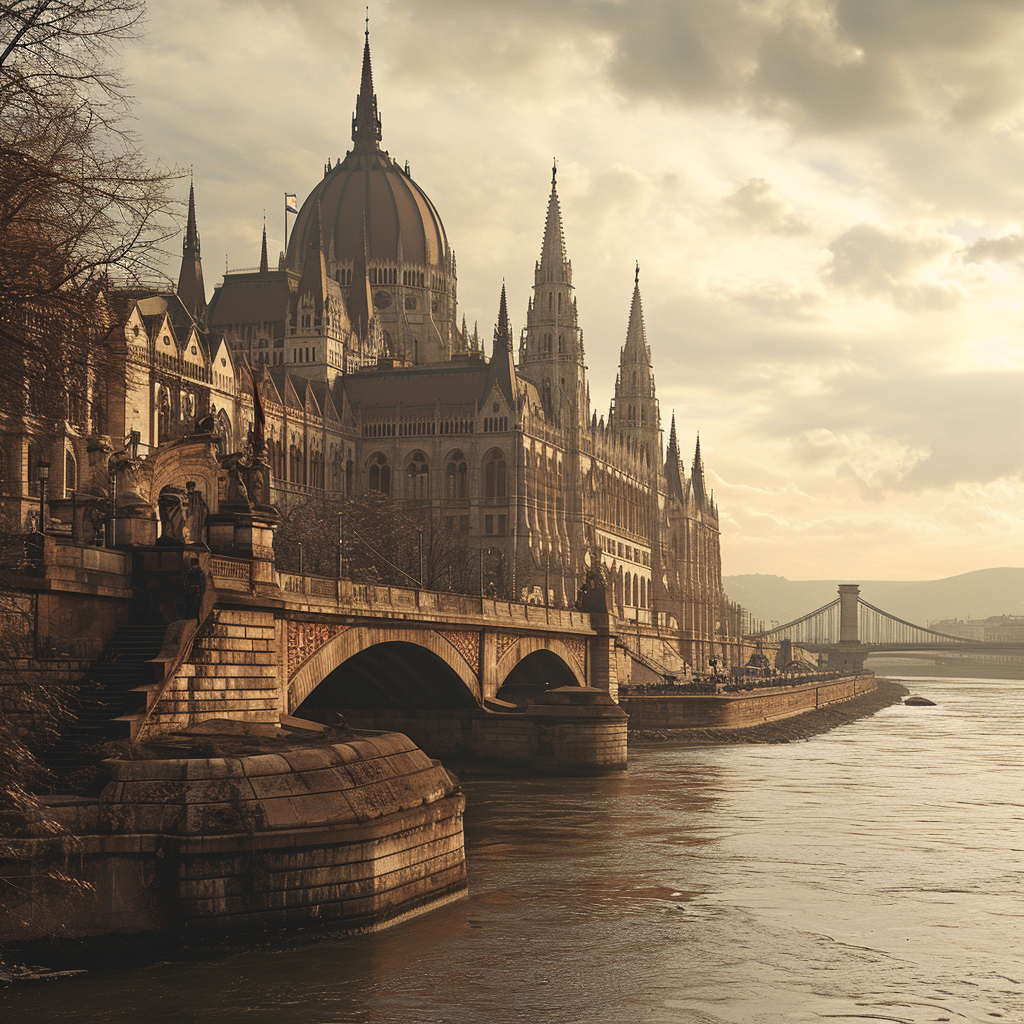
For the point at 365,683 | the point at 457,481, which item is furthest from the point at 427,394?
the point at 365,683

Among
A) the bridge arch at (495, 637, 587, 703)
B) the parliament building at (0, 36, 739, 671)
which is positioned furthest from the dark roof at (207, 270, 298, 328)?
the bridge arch at (495, 637, 587, 703)

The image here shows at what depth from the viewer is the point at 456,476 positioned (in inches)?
4668

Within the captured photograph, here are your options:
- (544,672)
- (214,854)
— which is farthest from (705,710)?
(214,854)

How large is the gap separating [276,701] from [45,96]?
583 inches

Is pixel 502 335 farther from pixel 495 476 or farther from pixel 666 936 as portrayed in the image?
pixel 666 936

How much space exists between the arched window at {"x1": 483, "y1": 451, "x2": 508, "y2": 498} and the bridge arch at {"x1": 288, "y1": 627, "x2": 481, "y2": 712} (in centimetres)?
6845

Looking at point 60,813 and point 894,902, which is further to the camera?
point 894,902

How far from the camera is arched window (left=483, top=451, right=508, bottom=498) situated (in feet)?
385

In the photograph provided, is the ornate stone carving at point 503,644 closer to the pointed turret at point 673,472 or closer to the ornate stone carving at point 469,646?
the ornate stone carving at point 469,646

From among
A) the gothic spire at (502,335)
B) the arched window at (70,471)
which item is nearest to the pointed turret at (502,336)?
the gothic spire at (502,335)

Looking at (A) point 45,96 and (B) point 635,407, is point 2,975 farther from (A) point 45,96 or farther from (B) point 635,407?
(B) point 635,407

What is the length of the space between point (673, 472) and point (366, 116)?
178 feet

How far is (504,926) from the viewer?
78.6 ft

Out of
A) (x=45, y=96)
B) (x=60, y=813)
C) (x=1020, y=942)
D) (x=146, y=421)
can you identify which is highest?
(x=146, y=421)
